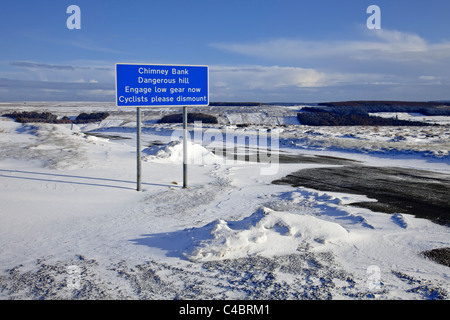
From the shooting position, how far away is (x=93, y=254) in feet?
16.4

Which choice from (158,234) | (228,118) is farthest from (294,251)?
(228,118)

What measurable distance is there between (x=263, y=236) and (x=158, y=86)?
18.3 feet

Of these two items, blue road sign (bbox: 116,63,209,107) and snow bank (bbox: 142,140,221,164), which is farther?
snow bank (bbox: 142,140,221,164)

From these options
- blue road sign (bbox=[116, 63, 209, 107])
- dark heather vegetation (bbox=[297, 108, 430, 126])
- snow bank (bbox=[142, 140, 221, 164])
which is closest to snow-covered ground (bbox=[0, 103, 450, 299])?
blue road sign (bbox=[116, 63, 209, 107])

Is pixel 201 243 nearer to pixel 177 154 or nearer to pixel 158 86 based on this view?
pixel 158 86

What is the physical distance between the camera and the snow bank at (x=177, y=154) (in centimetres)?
1478

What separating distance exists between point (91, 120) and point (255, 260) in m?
62.5

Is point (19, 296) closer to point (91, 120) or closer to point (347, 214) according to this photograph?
point (347, 214)

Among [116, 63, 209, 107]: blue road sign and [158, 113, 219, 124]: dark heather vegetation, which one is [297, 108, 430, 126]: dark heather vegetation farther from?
[116, 63, 209, 107]: blue road sign

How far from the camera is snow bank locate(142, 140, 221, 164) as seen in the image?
48.5 feet

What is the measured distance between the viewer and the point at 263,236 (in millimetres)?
5344

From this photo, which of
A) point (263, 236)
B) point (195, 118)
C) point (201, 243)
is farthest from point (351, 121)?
point (201, 243)

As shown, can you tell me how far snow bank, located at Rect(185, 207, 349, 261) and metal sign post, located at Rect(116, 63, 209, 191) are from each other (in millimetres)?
4559

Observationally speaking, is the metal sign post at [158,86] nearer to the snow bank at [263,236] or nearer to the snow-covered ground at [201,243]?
the snow-covered ground at [201,243]
